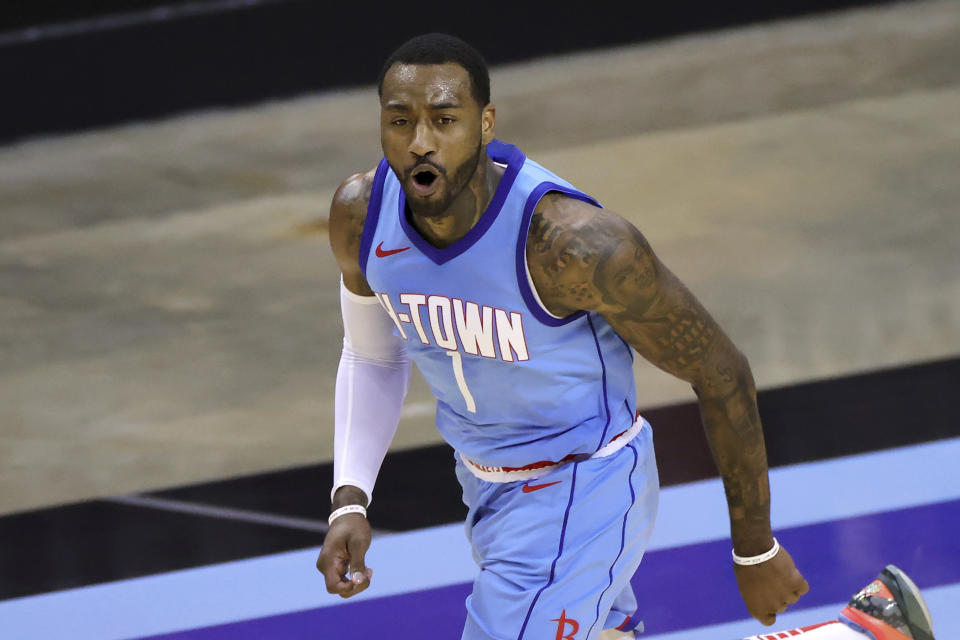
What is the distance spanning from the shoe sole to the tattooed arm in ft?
1.85

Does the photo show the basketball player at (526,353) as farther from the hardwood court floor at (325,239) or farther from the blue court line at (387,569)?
the hardwood court floor at (325,239)

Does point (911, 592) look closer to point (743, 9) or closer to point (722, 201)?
point (722, 201)

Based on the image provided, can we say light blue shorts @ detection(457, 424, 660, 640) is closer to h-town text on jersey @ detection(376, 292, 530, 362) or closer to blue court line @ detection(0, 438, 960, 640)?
h-town text on jersey @ detection(376, 292, 530, 362)

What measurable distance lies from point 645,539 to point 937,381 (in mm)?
2235

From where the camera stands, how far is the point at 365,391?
248cm

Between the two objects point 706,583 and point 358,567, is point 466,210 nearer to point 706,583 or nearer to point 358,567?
point 358,567

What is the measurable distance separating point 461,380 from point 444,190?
1.15ft

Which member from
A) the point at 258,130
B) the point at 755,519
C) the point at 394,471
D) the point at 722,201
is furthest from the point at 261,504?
the point at 258,130

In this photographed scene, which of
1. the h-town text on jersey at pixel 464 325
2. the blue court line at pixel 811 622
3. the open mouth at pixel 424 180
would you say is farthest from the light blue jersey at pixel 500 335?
the blue court line at pixel 811 622

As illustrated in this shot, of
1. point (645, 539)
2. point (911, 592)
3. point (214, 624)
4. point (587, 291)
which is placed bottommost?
point (214, 624)

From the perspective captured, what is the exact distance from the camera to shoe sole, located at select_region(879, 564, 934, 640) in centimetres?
271

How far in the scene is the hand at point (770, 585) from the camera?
223cm

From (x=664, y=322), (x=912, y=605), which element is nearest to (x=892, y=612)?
(x=912, y=605)

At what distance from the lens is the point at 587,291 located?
2.03 meters
